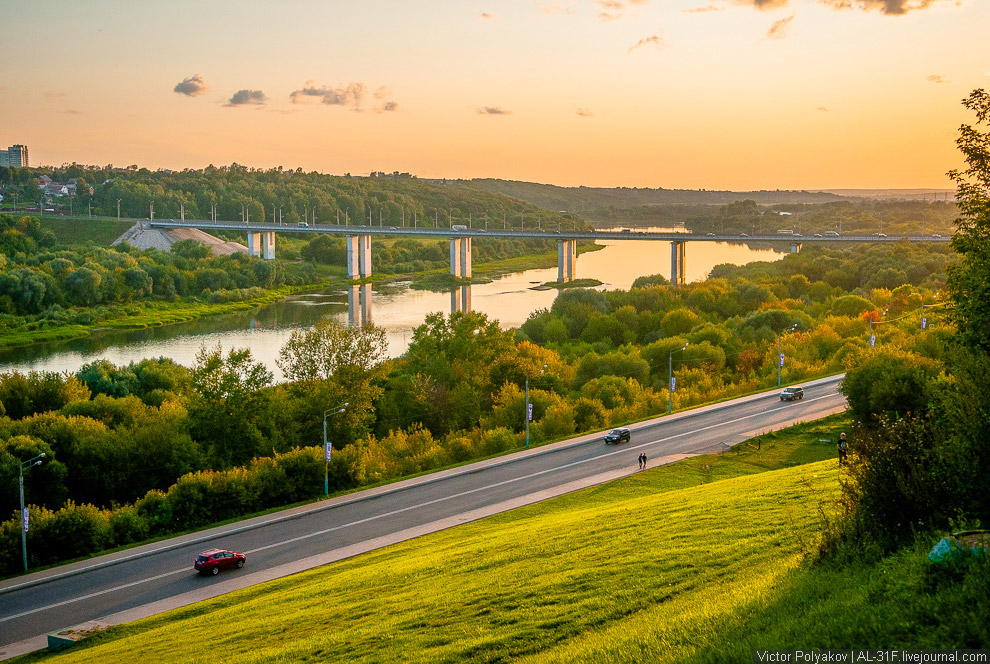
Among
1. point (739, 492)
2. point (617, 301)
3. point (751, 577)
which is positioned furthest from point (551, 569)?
point (617, 301)

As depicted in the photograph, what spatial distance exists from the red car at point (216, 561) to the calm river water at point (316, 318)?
34.4 metres

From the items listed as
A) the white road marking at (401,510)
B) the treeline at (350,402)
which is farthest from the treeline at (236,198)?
the white road marking at (401,510)

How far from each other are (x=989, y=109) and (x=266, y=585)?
18438 millimetres

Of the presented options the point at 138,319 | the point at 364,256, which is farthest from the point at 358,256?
the point at 138,319

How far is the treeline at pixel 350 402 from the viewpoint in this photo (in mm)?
29578

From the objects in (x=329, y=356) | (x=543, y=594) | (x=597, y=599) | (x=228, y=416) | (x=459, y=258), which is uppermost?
(x=459, y=258)

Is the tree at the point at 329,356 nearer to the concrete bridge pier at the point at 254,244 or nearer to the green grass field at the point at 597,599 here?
the green grass field at the point at 597,599

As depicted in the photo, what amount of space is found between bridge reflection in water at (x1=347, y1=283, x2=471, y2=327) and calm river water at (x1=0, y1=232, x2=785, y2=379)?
117 millimetres

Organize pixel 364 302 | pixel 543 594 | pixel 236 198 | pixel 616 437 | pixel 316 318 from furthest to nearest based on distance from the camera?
1. pixel 236 198
2. pixel 364 302
3. pixel 316 318
4. pixel 616 437
5. pixel 543 594

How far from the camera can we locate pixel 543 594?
40.6 feet

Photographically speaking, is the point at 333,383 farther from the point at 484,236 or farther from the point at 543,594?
the point at 484,236

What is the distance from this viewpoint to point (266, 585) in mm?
20234

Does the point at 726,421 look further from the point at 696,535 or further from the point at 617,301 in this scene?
the point at 617,301

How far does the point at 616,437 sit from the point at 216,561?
58.7ft
